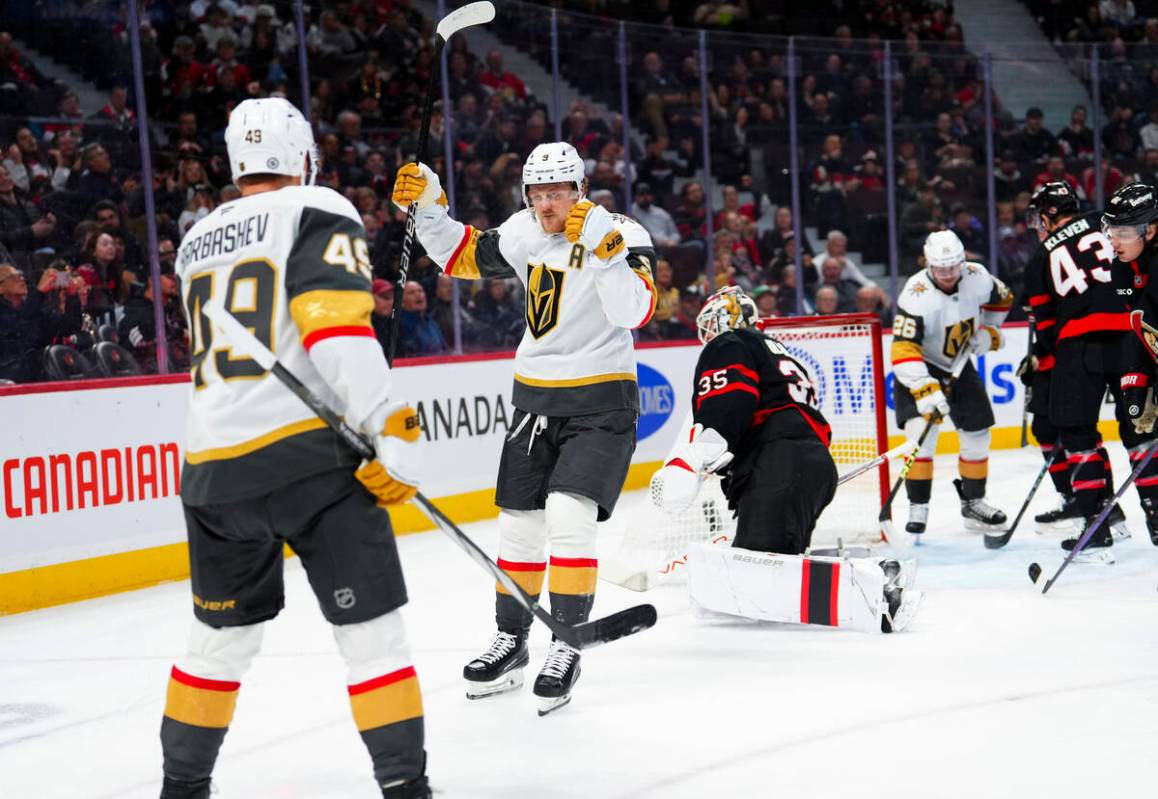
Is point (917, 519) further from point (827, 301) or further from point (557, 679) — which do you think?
point (827, 301)

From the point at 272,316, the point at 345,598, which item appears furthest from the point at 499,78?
the point at 345,598

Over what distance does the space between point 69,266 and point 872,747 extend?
3.57 meters

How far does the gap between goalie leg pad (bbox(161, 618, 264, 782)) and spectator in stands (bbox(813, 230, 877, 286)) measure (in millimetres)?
6377

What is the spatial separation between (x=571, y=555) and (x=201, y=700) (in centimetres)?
109

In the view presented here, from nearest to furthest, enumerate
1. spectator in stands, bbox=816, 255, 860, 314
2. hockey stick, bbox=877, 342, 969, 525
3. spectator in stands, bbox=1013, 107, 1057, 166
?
hockey stick, bbox=877, 342, 969, 525 < spectator in stands, bbox=816, 255, 860, 314 < spectator in stands, bbox=1013, 107, 1057, 166

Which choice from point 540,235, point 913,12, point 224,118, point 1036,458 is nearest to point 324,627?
point 540,235

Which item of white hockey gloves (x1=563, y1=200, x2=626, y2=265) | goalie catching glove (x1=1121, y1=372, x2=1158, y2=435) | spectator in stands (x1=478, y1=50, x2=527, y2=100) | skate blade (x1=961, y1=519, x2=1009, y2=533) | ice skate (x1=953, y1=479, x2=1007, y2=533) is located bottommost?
skate blade (x1=961, y1=519, x2=1009, y2=533)

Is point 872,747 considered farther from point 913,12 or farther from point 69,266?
point 913,12

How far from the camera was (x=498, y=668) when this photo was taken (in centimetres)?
311

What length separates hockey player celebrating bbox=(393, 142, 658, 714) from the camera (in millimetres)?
3047

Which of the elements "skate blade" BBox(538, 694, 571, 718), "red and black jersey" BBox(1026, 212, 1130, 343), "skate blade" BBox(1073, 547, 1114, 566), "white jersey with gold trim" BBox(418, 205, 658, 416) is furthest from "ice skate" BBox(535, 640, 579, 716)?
"red and black jersey" BBox(1026, 212, 1130, 343)

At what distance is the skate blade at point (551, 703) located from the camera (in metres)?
2.95

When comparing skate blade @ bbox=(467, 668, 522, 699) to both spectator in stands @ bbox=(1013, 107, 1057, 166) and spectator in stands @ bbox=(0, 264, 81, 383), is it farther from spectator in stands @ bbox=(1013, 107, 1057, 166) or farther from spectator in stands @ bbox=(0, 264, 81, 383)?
spectator in stands @ bbox=(1013, 107, 1057, 166)

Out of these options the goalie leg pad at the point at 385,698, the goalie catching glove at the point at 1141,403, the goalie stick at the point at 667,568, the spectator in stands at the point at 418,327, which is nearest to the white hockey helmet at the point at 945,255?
the goalie stick at the point at 667,568
